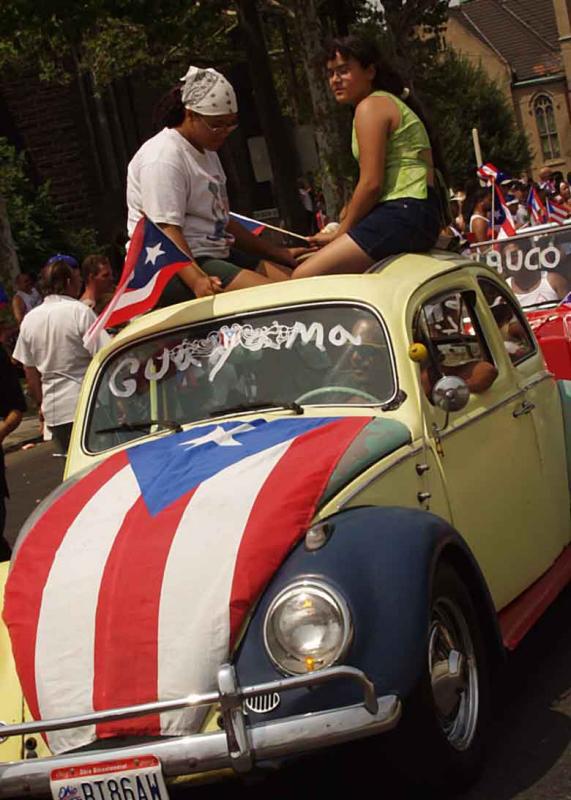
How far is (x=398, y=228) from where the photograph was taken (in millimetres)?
6828

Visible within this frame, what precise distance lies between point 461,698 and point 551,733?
450mm

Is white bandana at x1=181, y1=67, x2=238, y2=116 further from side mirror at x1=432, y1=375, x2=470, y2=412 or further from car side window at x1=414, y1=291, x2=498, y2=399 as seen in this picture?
side mirror at x1=432, y1=375, x2=470, y2=412

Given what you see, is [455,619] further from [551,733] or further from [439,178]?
[439,178]

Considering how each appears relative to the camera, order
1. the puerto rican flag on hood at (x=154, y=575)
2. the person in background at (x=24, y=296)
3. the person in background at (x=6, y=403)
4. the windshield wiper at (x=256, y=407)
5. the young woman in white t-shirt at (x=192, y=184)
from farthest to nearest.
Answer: the person in background at (x=24, y=296), the person in background at (x=6, y=403), the young woman in white t-shirt at (x=192, y=184), the windshield wiper at (x=256, y=407), the puerto rican flag on hood at (x=154, y=575)

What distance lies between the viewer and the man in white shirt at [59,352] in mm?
9562

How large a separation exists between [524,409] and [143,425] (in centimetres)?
156

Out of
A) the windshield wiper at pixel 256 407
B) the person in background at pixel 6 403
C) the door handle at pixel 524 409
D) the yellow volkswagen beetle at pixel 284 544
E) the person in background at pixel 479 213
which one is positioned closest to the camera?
the yellow volkswagen beetle at pixel 284 544

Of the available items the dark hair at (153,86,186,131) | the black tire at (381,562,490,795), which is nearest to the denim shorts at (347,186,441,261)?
the dark hair at (153,86,186,131)

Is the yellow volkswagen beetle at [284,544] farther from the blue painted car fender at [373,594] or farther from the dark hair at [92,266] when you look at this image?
the dark hair at [92,266]

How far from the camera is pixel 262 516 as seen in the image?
487 cm

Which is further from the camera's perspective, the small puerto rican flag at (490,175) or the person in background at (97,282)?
the small puerto rican flag at (490,175)

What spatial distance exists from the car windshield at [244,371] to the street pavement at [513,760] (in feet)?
4.02

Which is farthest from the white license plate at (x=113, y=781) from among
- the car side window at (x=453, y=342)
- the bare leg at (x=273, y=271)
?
the bare leg at (x=273, y=271)

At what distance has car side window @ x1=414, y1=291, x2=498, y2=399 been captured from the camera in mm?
5992
